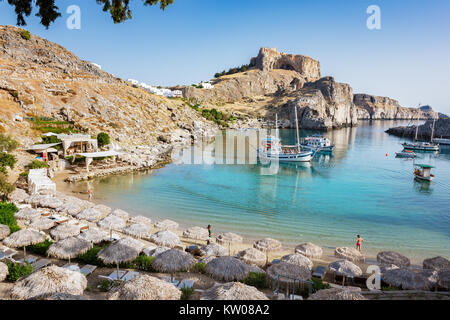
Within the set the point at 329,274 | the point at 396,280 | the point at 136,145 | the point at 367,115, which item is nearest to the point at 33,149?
Result: the point at 136,145

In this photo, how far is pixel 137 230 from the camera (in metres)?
14.9

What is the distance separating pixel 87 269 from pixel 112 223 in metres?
4.80

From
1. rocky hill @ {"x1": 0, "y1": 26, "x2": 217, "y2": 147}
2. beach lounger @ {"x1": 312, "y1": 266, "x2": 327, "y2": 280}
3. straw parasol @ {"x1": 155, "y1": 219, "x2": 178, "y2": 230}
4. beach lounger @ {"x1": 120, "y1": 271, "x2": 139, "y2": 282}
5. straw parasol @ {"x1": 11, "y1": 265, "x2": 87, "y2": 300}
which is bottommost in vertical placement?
beach lounger @ {"x1": 312, "y1": 266, "x2": 327, "y2": 280}

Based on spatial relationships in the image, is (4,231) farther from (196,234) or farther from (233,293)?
(233,293)

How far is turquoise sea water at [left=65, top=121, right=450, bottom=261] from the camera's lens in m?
17.4

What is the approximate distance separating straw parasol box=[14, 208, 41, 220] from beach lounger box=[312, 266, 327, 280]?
1547cm

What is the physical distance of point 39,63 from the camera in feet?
200

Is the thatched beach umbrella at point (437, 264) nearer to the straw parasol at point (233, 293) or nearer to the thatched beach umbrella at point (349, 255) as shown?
the thatched beach umbrella at point (349, 255)

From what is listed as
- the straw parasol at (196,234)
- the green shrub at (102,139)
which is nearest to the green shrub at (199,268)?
the straw parasol at (196,234)

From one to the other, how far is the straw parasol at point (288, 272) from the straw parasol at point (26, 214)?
1365cm

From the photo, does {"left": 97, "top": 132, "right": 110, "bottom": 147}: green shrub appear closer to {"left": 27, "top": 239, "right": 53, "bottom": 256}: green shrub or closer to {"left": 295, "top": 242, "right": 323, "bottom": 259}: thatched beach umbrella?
{"left": 27, "top": 239, "right": 53, "bottom": 256}: green shrub

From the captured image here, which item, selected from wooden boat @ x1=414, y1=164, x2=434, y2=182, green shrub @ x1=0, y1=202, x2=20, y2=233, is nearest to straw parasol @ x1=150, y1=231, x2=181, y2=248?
green shrub @ x1=0, y1=202, x2=20, y2=233

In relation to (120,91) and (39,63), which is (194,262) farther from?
(39,63)
